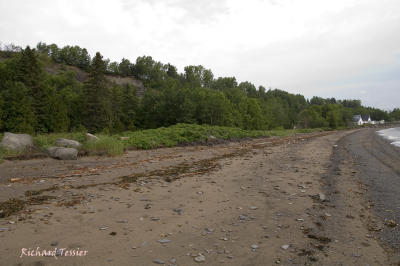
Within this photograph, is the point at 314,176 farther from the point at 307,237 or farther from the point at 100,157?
the point at 100,157

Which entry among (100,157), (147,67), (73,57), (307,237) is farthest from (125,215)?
(73,57)

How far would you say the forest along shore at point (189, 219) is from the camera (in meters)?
3.51

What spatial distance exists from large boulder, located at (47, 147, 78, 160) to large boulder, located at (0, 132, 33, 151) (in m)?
1.30

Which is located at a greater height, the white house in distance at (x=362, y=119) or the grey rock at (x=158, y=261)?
the white house in distance at (x=362, y=119)

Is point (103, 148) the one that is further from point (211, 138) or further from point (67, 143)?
point (211, 138)

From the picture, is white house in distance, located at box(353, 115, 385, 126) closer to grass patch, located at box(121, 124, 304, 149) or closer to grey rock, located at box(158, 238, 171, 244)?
grass patch, located at box(121, 124, 304, 149)

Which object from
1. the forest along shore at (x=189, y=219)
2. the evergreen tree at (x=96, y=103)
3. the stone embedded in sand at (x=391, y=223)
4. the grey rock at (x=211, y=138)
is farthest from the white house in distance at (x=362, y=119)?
the stone embedded in sand at (x=391, y=223)

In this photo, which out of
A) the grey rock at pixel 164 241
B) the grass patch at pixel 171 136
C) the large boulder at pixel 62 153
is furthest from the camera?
the grass patch at pixel 171 136

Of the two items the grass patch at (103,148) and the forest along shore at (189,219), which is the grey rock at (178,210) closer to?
the forest along shore at (189,219)

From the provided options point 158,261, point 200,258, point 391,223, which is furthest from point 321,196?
point 158,261

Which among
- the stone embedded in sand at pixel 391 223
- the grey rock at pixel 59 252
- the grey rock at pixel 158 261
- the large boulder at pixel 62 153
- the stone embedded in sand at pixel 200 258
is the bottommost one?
the stone embedded in sand at pixel 391 223

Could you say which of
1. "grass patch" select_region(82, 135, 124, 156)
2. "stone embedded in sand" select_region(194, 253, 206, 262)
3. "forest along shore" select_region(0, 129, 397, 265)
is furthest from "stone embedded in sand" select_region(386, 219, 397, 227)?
"grass patch" select_region(82, 135, 124, 156)

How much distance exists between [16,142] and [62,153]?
101 inches

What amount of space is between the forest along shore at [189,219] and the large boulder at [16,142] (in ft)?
13.7
